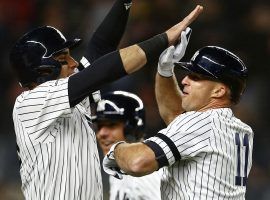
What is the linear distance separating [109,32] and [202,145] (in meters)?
1.19

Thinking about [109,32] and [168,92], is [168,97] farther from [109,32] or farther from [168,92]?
[109,32]

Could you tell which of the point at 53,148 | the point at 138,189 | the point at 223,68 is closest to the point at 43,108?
the point at 53,148

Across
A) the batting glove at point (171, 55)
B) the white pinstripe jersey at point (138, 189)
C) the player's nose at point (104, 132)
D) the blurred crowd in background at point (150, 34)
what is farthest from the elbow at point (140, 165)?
the blurred crowd in background at point (150, 34)

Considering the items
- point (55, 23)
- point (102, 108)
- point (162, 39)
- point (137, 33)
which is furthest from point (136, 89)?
point (162, 39)

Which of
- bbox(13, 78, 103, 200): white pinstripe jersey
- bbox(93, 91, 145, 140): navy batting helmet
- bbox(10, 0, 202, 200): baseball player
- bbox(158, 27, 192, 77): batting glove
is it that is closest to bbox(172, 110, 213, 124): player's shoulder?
bbox(10, 0, 202, 200): baseball player

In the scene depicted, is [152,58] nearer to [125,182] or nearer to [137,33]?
[125,182]

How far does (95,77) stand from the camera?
421 centimetres

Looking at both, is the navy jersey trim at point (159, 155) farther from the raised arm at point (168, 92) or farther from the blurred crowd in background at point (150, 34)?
the blurred crowd in background at point (150, 34)

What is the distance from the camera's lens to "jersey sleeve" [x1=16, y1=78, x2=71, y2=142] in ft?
14.1

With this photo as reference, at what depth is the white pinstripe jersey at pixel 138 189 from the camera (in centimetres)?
541

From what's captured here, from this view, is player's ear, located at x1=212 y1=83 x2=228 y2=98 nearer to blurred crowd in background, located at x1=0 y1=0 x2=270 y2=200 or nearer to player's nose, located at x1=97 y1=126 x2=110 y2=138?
player's nose, located at x1=97 y1=126 x2=110 y2=138

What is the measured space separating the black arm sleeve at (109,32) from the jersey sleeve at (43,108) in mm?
598

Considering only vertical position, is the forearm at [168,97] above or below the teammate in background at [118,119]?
above

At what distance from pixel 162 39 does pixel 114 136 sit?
155 centimetres
